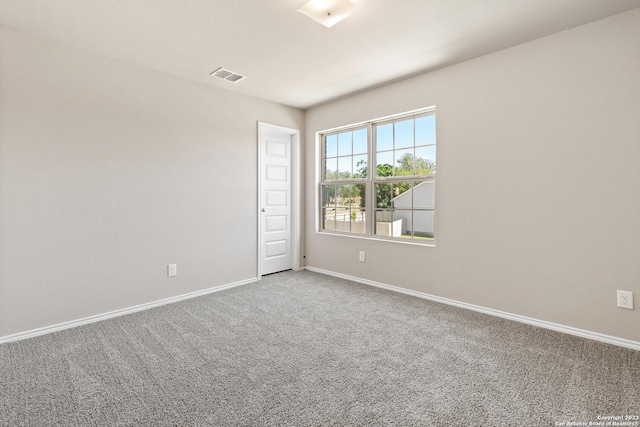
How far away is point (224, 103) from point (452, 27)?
2597mm

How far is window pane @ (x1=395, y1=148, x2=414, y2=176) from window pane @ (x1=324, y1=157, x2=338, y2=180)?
1.03 metres

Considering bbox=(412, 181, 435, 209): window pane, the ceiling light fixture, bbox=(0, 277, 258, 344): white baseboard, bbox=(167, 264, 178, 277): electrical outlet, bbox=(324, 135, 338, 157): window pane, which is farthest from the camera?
bbox=(324, 135, 338, 157): window pane

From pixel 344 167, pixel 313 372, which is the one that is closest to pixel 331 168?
pixel 344 167

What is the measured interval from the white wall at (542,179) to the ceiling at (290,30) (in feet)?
0.78

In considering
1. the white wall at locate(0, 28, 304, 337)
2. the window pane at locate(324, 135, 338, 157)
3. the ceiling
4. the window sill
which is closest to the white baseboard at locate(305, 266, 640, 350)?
Answer: the window sill

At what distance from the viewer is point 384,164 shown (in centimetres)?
395

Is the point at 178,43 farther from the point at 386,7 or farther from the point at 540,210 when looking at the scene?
the point at 540,210

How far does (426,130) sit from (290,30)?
183 centimetres

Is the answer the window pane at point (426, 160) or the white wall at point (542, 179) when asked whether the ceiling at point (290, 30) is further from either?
the window pane at point (426, 160)

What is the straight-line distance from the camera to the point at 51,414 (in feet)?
5.37

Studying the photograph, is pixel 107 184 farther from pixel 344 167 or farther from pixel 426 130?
pixel 426 130

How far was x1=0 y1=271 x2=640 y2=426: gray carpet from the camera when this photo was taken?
1634 millimetres

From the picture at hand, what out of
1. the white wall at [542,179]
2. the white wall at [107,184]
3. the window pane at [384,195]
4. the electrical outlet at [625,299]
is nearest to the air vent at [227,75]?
the white wall at [107,184]

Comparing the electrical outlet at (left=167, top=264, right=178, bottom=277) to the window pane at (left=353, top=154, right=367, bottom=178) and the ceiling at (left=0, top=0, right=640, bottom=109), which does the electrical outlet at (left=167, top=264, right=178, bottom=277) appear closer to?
the ceiling at (left=0, top=0, right=640, bottom=109)
